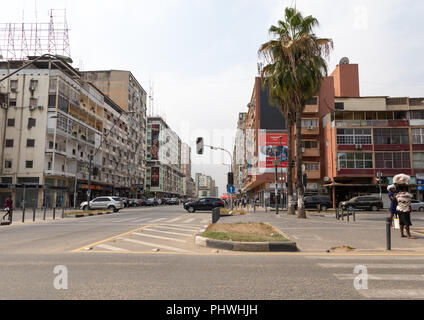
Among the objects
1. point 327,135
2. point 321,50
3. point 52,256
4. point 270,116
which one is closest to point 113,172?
point 270,116

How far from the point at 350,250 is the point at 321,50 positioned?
1728 cm

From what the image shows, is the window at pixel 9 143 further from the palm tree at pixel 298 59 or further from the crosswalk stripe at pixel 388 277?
the crosswalk stripe at pixel 388 277

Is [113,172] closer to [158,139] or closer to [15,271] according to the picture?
[158,139]

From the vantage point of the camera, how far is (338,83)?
55750mm

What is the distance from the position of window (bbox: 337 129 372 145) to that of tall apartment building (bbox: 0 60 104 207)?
35.0 metres

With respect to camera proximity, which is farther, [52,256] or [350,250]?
[350,250]

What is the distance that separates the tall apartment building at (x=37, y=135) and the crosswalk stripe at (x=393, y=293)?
44.7m

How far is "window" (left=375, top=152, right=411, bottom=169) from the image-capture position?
42.0 metres

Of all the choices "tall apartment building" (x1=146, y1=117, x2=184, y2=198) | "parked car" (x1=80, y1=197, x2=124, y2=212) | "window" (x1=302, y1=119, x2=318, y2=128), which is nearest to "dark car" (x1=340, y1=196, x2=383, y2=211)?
"window" (x1=302, y1=119, x2=318, y2=128)

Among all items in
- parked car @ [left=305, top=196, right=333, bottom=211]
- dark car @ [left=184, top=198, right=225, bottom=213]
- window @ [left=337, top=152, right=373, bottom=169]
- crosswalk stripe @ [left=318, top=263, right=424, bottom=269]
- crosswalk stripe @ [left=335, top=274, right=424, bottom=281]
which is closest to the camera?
crosswalk stripe @ [left=335, top=274, right=424, bottom=281]

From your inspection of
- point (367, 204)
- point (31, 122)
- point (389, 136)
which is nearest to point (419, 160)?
point (389, 136)

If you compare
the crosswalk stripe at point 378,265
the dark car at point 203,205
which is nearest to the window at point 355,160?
the dark car at point 203,205

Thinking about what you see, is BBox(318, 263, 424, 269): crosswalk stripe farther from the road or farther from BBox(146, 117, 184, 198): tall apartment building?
BBox(146, 117, 184, 198): tall apartment building

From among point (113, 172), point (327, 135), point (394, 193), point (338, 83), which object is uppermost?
point (338, 83)
